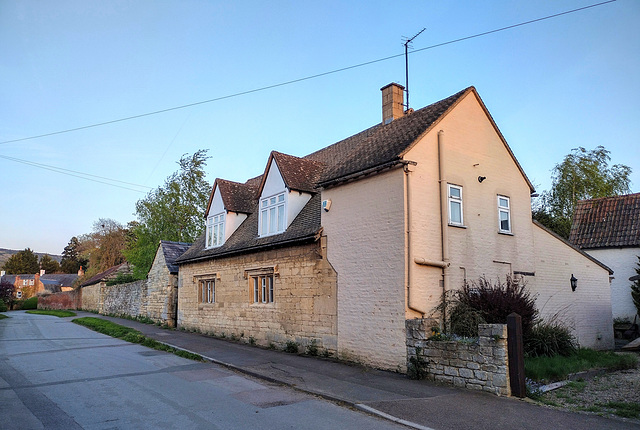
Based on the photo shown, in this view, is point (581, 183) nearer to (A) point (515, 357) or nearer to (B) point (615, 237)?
(B) point (615, 237)

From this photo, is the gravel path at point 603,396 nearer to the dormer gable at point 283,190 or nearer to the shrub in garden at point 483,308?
the shrub in garden at point 483,308

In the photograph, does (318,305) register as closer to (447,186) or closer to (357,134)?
(447,186)

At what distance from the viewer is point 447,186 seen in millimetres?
12938

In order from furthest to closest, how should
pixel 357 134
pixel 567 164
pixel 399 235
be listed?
pixel 567 164 → pixel 357 134 → pixel 399 235

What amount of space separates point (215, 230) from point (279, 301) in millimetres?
7224

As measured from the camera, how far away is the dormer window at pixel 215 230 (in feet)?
68.7

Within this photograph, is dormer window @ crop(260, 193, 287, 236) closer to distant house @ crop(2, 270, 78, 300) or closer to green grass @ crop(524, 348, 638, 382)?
green grass @ crop(524, 348, 638, 382)

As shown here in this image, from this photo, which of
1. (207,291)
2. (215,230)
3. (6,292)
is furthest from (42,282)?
(215,230)

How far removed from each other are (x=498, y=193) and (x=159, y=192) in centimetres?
3490

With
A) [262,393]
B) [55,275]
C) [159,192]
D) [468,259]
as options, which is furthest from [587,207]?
[55,275]

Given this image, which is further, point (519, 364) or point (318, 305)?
point (318, 305)

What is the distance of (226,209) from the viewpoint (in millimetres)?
20500

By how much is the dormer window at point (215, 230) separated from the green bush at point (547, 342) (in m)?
13.2

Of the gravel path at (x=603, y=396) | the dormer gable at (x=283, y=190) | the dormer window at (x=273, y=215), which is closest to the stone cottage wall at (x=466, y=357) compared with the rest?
the gravel path at (x=603, y=396)
